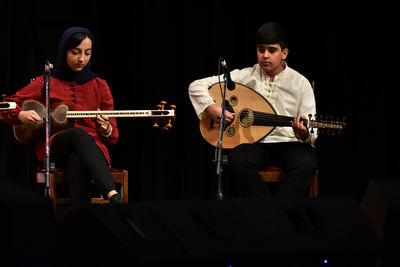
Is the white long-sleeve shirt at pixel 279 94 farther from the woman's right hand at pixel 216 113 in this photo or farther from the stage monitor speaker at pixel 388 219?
the stage monitor speaker at pixel 388 219

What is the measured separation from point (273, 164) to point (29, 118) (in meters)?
1.45

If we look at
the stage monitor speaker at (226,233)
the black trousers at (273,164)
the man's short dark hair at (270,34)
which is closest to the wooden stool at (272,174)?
the black trousers at (273,164)

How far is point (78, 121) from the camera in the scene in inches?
140

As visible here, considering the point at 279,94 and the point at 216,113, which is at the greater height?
the point at 279,94

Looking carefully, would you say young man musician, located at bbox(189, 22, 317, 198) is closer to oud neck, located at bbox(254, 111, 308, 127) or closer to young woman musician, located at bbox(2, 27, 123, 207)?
oud neck, located at bbox(254, 111, 308, 127)

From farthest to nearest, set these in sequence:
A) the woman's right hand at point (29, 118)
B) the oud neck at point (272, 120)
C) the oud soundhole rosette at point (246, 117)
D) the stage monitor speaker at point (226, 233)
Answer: the oud soundhole rosette at point (246, 117)
the oud neck at point (272, 120)
the woman's right hand at point (29, 118)
the stage monitor speaker at point (226, 233)

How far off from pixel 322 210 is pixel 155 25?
2.62 m

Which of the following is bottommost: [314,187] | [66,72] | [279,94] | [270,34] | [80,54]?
[314,187]

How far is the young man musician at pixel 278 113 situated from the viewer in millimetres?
3381

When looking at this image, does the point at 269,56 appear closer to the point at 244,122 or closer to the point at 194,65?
the point at 244,122

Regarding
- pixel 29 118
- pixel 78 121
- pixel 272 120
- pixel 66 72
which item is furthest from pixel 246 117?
pixel 29 118

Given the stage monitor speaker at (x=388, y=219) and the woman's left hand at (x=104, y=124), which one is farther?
the woman's left hand at (x=104, y=124)

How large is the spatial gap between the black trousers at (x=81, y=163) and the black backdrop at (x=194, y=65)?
1.05m

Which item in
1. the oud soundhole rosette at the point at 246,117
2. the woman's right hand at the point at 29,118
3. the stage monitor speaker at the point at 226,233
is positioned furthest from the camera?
the oud soundhole rosette at the point at 246,117
